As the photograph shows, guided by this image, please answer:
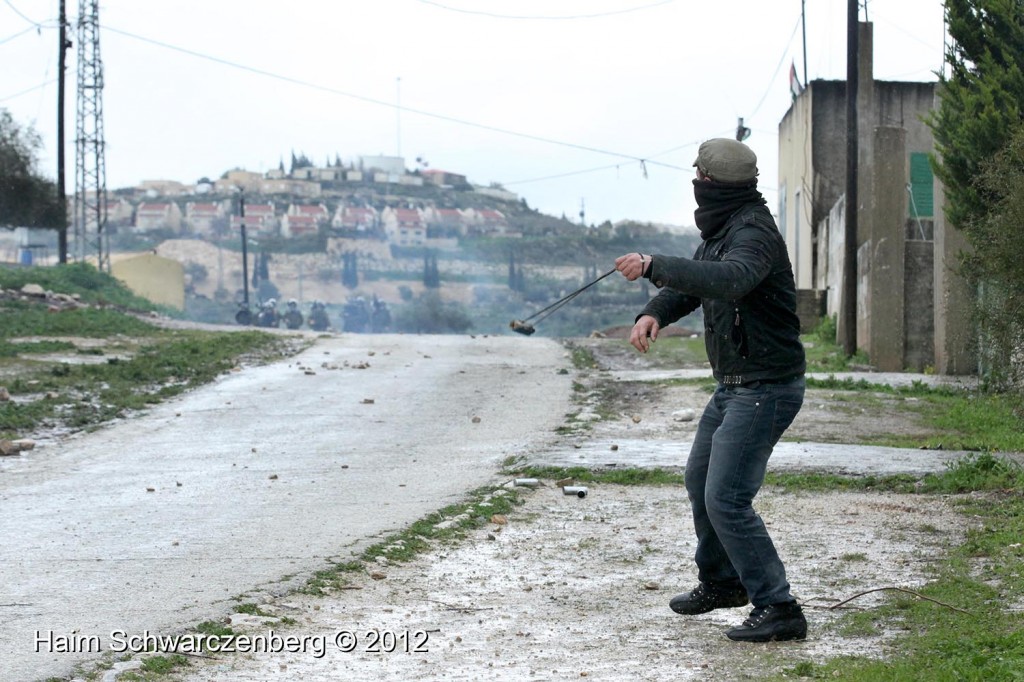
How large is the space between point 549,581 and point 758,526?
1.45m

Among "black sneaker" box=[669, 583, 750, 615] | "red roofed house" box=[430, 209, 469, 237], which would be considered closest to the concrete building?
"black sneaker" box=[669, 583, 750, 615]

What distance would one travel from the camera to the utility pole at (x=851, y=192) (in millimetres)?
19984

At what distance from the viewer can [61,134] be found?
42.3 m

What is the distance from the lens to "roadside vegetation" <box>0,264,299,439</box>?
14.2 m

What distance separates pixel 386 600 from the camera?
19.9 feet

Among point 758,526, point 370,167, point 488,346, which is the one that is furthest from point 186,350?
point 370,167

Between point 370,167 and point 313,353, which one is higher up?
point 370,167

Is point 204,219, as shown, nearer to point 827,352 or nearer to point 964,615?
point 827,352

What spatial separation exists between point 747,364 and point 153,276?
54.5 meters

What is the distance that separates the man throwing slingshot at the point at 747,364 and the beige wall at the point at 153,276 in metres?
51.2

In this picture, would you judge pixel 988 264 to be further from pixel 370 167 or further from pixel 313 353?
Answer: pixel 370 167

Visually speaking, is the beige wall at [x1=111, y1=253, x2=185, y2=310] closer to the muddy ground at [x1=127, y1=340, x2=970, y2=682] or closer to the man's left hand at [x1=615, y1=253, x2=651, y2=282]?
the muddy ground at [x1=127, y1=340, x2=970, y2=682]

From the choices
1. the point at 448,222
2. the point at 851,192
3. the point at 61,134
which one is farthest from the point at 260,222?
the point at 851,192

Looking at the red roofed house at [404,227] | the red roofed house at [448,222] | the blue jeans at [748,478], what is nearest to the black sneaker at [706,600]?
the blue jeans at [748,478]
